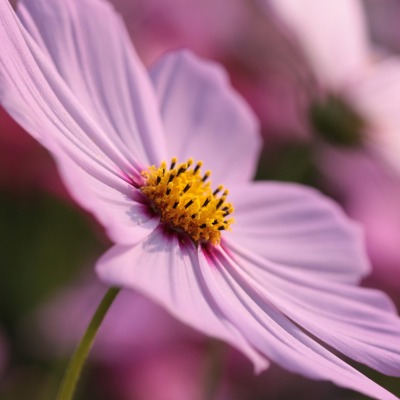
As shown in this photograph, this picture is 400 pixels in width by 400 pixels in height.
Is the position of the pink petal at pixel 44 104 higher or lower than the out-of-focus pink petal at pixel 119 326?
higher

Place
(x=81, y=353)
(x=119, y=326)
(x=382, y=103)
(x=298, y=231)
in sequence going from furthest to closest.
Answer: (x=382, y=103) → (x=119, y=326) → (x=298, y=231) → (x=81, y=353)

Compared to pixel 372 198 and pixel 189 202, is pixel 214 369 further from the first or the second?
pixel 372 198

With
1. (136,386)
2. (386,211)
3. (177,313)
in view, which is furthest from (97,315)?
(386,211)

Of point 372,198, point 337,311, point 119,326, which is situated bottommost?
point 119,326

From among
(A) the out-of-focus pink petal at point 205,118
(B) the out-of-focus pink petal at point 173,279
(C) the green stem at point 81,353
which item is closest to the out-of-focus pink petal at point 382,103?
(A) the out-of-focus pink petal at point 205,118

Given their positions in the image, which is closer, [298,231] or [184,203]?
[184,203]

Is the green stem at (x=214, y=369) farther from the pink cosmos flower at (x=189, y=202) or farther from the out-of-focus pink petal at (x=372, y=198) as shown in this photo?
the out-of-focus pink petal at (x=372, y=198)

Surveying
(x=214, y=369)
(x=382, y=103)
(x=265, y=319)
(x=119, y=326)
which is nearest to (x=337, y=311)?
(x=265, y=319)
